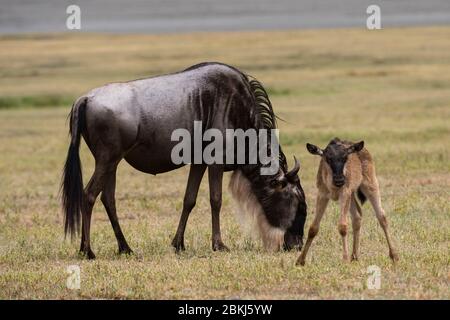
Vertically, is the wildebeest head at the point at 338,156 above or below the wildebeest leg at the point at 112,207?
above

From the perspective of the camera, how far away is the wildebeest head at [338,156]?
37.4 feet

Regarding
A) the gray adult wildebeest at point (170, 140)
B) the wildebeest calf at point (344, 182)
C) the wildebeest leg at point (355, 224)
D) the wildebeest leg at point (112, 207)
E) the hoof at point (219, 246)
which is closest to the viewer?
the wildebeest calf at point (344, 182)

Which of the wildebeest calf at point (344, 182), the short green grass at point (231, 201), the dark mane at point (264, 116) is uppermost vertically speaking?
the dark mane at point (264, 116)

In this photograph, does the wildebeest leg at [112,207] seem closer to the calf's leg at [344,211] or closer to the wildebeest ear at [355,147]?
the calf's leg at [344,211]

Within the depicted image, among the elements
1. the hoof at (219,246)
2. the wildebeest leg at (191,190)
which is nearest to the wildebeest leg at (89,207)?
the wildebeest leg at (191,190)

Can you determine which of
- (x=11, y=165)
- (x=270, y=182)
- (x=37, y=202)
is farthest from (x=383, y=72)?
(x=270, y=182)

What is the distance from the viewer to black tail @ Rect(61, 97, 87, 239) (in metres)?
12.9

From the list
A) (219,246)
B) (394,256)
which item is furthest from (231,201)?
(394,256)

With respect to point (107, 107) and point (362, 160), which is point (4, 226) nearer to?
point (107, 107)

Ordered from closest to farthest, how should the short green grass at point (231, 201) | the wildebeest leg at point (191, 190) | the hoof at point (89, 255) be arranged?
the short green grass at point (231, 201) < the hoof at point (89, 255) < the wildebeest leg at point (191, 190)

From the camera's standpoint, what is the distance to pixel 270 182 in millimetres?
13547

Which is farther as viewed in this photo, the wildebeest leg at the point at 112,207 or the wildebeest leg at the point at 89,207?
the wildebeest leg at the point at 112,207

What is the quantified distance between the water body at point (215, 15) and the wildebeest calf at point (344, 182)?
291ft

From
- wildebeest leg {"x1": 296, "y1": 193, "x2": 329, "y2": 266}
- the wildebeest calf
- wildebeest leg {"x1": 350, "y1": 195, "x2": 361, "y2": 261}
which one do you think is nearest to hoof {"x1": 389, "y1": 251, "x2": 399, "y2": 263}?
the wildebeest calf
